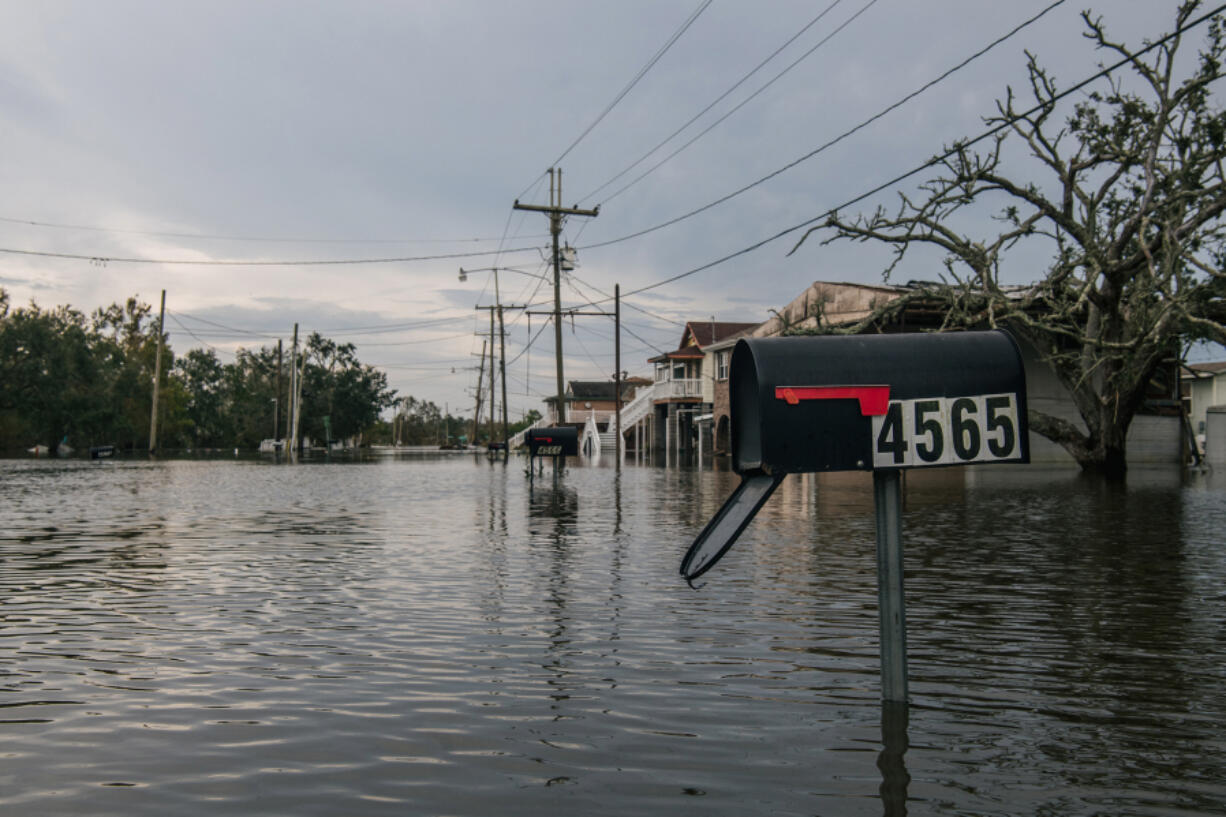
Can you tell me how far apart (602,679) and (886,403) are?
2352 millimetres

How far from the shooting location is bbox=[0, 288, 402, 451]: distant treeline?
81.9 metres

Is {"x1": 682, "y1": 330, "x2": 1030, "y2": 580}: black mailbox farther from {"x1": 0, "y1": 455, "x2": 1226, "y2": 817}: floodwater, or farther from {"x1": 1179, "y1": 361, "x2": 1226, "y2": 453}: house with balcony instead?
{"x1": 1179, "y1": 361, "x2": 1226, "y2": 453}: house with balcony

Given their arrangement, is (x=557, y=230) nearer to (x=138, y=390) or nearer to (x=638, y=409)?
(x=638, y=409)

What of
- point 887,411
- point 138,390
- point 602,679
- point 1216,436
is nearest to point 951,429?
point 887,411

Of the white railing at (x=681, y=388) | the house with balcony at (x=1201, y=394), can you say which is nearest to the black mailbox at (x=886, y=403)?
the house with balcony at (x=1201, y=394)

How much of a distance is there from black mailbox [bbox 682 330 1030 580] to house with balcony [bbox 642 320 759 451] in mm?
52278

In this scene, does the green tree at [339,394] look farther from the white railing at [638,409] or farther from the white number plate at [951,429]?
the white number plate at [951,429]

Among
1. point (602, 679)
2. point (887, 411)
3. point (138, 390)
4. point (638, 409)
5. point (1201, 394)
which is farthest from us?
point (138, 390)

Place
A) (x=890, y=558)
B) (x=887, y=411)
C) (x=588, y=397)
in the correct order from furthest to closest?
(x=588, y=397) < (x=890, y=558) < (x=887, y=411)

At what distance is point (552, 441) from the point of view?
92.4 ft

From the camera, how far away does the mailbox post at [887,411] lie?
4.55m

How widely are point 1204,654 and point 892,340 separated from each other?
3.38 metres

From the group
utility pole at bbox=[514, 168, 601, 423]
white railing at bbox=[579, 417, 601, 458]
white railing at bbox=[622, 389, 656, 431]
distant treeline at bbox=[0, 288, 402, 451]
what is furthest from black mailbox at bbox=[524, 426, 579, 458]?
distant treeline at bbox=[0, 288, 402, 451]

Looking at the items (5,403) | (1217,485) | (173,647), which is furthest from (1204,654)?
(5,403)
